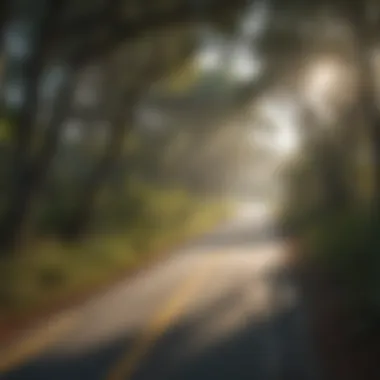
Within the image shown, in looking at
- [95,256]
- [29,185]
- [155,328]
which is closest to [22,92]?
[29,185]

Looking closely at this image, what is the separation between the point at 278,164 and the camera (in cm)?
3366

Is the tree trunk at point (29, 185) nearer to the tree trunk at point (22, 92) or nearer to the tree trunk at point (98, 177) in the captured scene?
the tree trunk at point (22, 92)

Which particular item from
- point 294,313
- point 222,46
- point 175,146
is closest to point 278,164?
point 175,146

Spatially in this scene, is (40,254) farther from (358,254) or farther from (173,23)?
(358,254)

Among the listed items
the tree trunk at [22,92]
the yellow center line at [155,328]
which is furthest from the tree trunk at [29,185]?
the yellow center line at [155,328]

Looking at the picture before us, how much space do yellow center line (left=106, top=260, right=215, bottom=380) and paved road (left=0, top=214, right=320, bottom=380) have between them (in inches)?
0.4

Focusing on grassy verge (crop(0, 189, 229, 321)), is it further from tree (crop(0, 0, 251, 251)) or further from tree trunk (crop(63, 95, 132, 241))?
tree (crop(0, 0, 251, 251))

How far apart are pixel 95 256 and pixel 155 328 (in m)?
9.53

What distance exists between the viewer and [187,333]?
12617 millimetres

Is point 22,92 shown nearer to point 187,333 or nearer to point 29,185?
point 29,185

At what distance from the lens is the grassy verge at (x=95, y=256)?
1620cm

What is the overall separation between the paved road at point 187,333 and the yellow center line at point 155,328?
0.04 feet

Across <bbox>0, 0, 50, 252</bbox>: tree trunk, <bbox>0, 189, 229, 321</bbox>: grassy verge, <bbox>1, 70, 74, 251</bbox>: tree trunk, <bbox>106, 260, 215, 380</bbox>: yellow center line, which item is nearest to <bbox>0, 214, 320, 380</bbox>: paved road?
<bbox>106, 260, 215, 380</bbox>: yellow center line

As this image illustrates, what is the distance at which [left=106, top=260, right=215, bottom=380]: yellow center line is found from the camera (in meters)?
9.90
